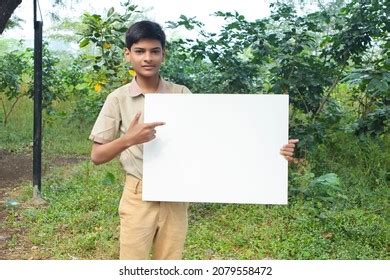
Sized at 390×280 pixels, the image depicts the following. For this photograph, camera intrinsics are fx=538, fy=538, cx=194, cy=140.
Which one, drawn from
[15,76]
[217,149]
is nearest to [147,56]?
[217,149]

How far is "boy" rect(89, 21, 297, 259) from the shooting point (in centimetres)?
117

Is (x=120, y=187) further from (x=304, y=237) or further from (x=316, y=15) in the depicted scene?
(x=316, y=15)

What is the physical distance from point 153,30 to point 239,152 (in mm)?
338

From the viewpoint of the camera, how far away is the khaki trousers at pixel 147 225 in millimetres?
1207

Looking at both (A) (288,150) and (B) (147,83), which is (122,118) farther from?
(A) (288,150)

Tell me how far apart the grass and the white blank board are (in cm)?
96

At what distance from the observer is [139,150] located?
1.19 metres

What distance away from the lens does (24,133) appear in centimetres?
468

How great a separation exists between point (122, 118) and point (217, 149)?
23 centimetres

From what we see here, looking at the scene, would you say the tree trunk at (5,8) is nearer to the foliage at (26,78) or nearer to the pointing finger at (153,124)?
the foliage at (26,78)

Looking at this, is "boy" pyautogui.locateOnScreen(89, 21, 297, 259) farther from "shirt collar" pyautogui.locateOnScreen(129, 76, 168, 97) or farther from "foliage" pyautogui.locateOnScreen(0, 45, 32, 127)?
"foliage" pyautogui.locateOnScreen(0, 45, 32, 127)

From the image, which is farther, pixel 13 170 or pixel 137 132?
pixel 13 170

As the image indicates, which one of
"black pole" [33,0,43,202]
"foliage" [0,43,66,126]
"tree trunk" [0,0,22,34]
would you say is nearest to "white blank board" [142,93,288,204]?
"black pole" [33,0,43,202]

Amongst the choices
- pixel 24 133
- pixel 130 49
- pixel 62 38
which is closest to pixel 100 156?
pixel 130 49
